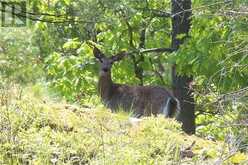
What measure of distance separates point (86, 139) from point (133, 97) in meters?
5.46

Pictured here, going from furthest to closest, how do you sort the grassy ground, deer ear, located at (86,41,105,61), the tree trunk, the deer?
deer ear, located at (86,41,105,61) < the tree trunk < the deer < the grassy ground

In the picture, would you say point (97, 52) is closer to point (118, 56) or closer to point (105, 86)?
point (118, 56)

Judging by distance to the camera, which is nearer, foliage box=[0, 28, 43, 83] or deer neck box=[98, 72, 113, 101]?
foliage box=[0, 28, 43, 83]

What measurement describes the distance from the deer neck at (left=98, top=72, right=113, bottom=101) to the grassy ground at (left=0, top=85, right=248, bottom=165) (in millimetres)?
4805

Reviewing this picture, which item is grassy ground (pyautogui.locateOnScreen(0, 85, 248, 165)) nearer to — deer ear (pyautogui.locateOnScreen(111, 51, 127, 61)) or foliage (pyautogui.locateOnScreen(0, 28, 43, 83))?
foliage (pyautogui.locateOnScreen(0, 28, 43, 83))

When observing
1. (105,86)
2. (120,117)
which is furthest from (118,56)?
(120,117)

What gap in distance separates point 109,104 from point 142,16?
2.23m

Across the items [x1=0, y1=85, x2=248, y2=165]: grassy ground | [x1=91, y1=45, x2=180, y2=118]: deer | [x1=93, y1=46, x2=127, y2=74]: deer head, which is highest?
[x1=93, y1=46, x2=127, y2=74]: deer head

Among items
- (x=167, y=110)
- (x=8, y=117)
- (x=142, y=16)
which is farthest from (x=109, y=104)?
(x=8, y=117)

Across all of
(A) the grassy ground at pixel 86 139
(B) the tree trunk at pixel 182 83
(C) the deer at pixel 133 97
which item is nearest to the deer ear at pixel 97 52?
(C) the deer at pixel 133 97

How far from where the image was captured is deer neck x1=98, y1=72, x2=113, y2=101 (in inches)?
429

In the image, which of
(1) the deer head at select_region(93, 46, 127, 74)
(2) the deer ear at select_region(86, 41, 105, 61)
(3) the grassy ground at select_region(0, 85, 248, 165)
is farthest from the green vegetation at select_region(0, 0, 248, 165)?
(1) the deer head at select_region(93, 46, 127, 74)

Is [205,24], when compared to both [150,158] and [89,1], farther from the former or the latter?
[150,158]

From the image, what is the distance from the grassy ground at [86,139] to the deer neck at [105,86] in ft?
15.8
